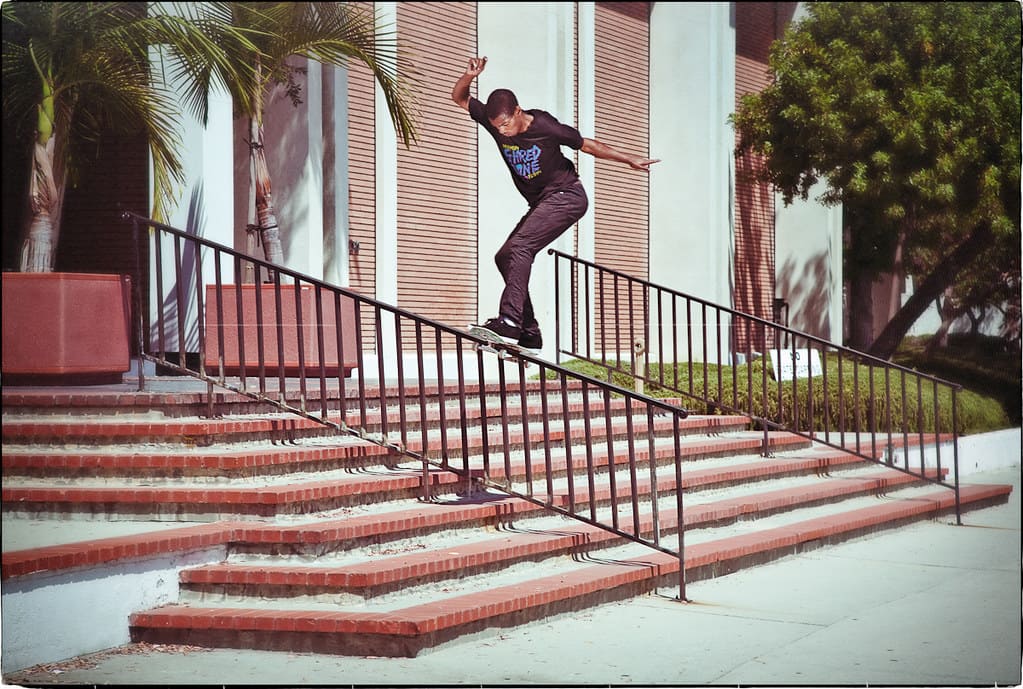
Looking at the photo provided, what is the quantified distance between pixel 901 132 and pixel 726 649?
28.6 feet

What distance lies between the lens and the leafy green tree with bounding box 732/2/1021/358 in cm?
1022

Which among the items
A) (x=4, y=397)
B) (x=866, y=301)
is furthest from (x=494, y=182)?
(x=4, y=397)

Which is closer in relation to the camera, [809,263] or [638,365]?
[638,365]

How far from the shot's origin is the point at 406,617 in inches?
215

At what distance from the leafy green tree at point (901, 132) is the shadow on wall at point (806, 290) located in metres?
1.28

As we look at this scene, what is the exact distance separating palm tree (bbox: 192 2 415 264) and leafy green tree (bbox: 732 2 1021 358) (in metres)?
4.67

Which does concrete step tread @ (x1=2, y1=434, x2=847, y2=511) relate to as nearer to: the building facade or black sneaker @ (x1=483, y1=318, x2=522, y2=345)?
black sneaker @ (x1=483, y1=318, x2=522, y2=345)

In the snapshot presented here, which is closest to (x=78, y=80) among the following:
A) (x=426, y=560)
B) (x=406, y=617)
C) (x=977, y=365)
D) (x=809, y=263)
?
(x=426, y=560)

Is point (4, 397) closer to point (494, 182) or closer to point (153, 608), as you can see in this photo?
point (153, 608)

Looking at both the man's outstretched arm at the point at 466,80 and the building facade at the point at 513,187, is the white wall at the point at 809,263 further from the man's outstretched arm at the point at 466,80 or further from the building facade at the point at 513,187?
the man's outstretched arm at the point at 466,80

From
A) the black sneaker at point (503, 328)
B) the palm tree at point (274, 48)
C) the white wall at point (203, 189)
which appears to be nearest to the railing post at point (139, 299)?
the white wall at point (203, 189)

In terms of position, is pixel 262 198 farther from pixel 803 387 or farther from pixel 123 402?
pixel 803 387

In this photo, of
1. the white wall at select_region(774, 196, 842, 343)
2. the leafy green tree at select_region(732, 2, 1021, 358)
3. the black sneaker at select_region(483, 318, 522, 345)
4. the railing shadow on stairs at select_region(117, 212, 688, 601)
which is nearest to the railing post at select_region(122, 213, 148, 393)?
the railing shadow on stairs at select_region(117, 212, 688, 601)

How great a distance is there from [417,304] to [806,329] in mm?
5858
